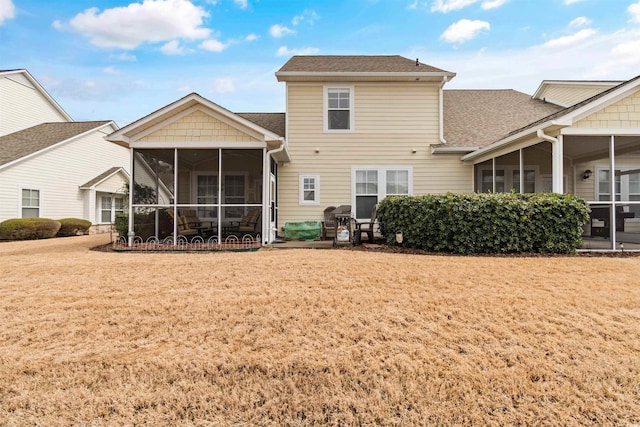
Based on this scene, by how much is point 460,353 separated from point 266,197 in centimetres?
697

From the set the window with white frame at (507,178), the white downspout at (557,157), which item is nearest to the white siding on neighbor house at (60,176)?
the window with white frame at (507,178)

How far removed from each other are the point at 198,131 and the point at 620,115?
1037cm

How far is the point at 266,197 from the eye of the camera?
9102 mm

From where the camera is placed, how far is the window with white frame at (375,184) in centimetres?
1153

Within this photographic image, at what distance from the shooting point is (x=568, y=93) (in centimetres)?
1347

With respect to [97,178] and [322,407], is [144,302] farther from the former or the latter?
[97,178]

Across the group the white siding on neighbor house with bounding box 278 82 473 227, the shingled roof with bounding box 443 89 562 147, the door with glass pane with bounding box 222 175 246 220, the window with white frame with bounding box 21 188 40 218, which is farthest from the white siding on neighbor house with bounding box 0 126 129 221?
the shingled roof with bounding box 443 89 562 147

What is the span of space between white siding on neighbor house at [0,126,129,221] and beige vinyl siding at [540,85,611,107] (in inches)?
851

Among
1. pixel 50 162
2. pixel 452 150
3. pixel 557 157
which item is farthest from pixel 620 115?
pixel 50 162

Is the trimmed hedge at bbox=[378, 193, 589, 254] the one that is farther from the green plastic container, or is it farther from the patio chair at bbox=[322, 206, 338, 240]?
the patio chair at bbox=[322, 206, 338, 240]

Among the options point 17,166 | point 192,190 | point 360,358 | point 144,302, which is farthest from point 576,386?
point 17,166

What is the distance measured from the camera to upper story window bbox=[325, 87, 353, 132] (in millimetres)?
11492

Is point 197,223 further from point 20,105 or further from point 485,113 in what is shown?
point 20,105

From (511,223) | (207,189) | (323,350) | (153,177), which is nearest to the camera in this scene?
(323,350)
